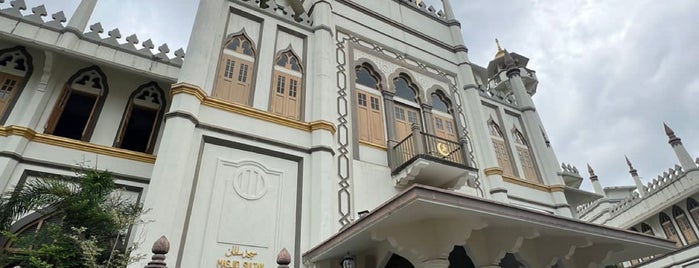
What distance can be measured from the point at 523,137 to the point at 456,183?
5.87 m

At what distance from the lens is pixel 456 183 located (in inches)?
367

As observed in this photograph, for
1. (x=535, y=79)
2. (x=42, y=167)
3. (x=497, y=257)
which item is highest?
(x=535, y=79)

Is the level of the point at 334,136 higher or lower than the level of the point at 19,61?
lower

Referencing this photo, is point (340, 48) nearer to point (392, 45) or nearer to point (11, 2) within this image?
point (392, 45)

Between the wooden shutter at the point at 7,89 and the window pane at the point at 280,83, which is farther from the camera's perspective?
the window pane at the point at 280,83

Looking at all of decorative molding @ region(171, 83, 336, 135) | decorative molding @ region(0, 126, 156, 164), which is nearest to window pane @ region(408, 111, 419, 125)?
decorative molding @ region(171, 83, 336, 135)

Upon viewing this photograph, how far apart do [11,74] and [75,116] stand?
1436 millimetres

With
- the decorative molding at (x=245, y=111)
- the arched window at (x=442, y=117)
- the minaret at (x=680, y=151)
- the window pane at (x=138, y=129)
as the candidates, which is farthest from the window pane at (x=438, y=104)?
the minaret at (x=680, y=151)

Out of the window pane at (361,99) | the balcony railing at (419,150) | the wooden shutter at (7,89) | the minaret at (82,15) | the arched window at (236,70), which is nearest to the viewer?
the wooden shutter at (7,89)

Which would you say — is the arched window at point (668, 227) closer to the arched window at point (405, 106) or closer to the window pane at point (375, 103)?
the arched window at point (405, 106)

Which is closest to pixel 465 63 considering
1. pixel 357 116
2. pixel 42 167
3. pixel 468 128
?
pixel 468 128

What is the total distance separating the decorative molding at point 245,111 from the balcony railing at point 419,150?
1.82 metres

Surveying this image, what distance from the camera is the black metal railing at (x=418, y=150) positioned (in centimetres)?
890

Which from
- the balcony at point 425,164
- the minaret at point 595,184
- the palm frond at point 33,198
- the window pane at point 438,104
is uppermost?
the minaret at point 595,184
